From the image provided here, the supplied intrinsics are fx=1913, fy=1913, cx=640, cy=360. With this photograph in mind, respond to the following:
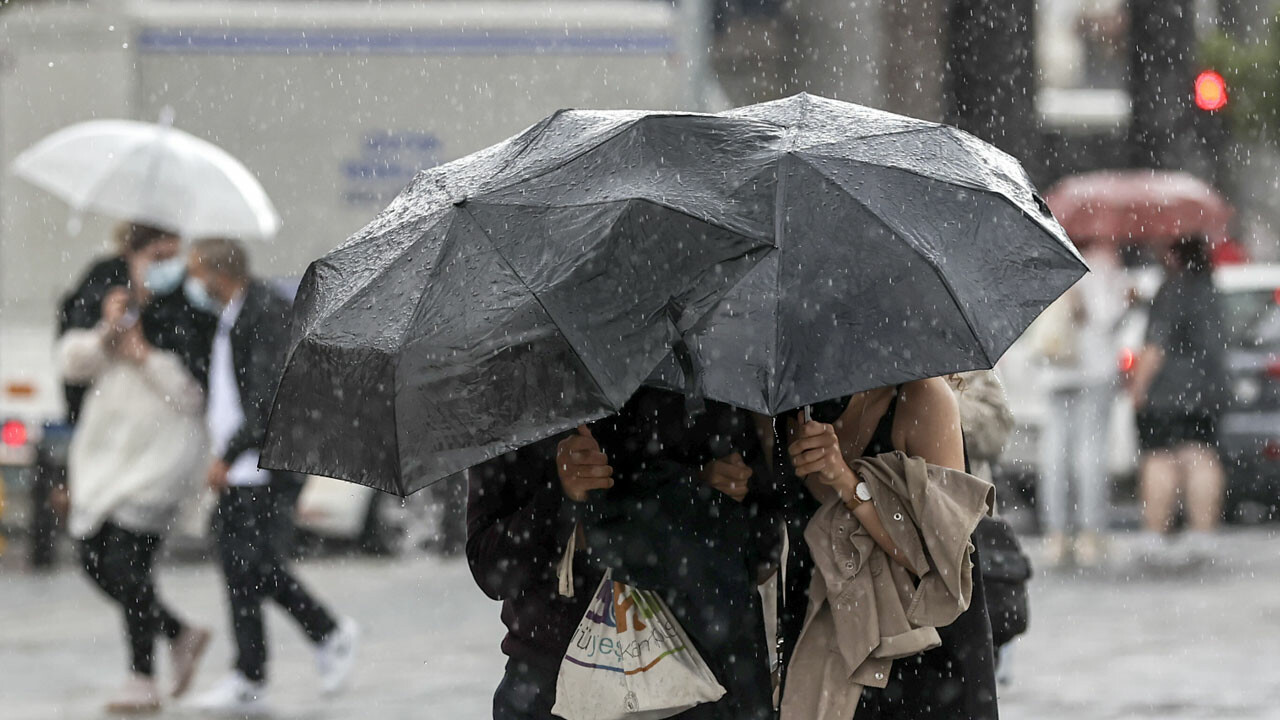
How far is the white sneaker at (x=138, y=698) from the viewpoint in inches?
303

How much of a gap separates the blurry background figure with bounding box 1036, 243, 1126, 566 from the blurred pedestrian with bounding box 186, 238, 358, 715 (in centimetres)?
527

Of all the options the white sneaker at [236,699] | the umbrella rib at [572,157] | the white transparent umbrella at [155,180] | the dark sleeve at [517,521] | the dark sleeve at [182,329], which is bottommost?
the white sneaker at [236,699]

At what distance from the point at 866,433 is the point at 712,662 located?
0.53 meters

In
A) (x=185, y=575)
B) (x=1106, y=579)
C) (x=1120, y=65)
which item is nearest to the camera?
(x=1106, y=579)

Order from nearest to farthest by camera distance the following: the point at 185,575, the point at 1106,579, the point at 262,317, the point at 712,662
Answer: the point at 712,662, the point at 262,317, the point at 1106,579, the point at 185,575

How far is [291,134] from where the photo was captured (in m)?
13.6

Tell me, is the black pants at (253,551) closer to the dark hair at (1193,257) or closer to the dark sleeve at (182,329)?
the dark sleeve at (182,329)

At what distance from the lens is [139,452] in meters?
7.81

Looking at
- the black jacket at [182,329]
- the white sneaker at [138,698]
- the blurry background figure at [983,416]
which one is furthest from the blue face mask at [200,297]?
the blurry background figure at [983,416]

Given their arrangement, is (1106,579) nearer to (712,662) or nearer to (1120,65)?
(712,662)

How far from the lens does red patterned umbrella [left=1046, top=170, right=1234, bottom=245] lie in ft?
39.0

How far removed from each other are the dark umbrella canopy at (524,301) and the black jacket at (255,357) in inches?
158

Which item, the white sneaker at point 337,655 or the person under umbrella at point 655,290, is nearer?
the person under umbrella at point 655,290

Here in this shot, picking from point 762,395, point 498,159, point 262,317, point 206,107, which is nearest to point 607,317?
point 762,395
